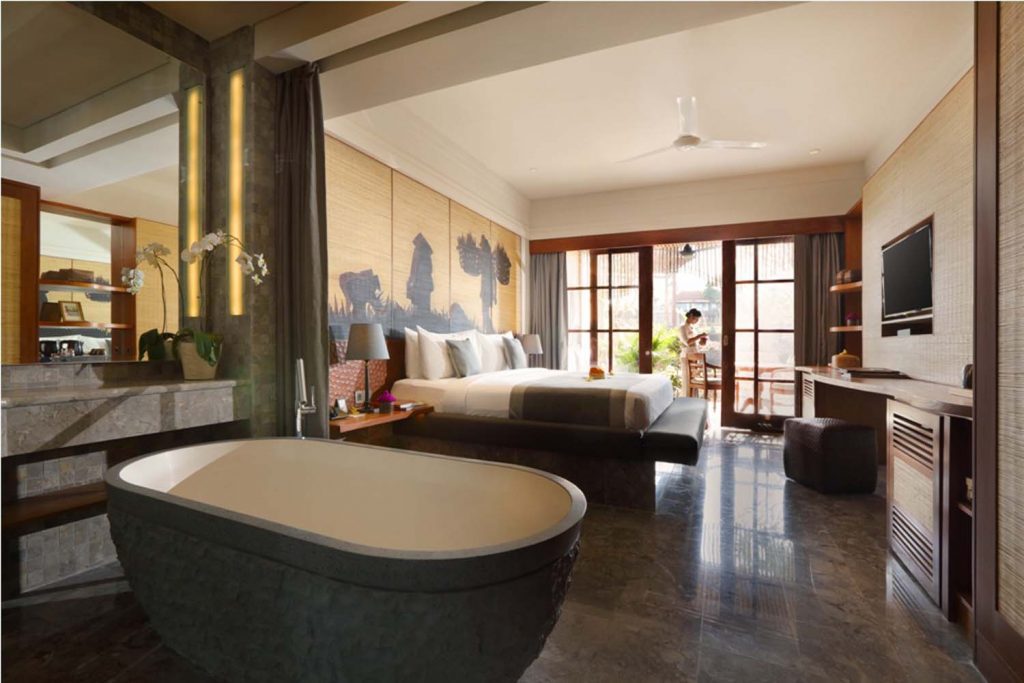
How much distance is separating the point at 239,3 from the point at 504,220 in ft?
12.2

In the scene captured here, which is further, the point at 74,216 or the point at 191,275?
the point at 191,275

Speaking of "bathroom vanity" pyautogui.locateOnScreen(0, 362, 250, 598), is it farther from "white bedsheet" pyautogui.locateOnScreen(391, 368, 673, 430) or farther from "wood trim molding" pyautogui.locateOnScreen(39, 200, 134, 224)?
"white bedsheet" pyautogui.locateOnScreen(391, 368, 673, 430)

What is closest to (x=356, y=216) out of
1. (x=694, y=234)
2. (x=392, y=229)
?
(x=392, y=229)

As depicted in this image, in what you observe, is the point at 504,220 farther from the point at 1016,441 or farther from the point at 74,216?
the point at 1016,441

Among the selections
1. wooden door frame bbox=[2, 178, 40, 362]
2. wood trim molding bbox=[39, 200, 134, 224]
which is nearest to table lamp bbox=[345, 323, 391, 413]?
wood trim molding bbox=[39, 200, 134, 224]

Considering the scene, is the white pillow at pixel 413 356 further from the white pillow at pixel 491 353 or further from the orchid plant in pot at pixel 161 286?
the orchid plant in pot at pixel 161 286

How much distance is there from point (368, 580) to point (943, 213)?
3.80 meters

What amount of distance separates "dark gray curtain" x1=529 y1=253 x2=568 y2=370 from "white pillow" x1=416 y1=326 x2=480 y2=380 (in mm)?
2588

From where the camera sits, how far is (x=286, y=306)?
2.66 metres

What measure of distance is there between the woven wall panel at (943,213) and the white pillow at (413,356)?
352 centimetres

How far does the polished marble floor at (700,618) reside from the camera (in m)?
1.53

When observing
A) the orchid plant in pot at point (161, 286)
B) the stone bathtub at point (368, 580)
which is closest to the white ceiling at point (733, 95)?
the orchid plant in pot at point (161, 286)

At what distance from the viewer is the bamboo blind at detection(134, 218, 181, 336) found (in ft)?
8.13

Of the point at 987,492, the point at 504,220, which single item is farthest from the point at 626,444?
the point at 504,220
